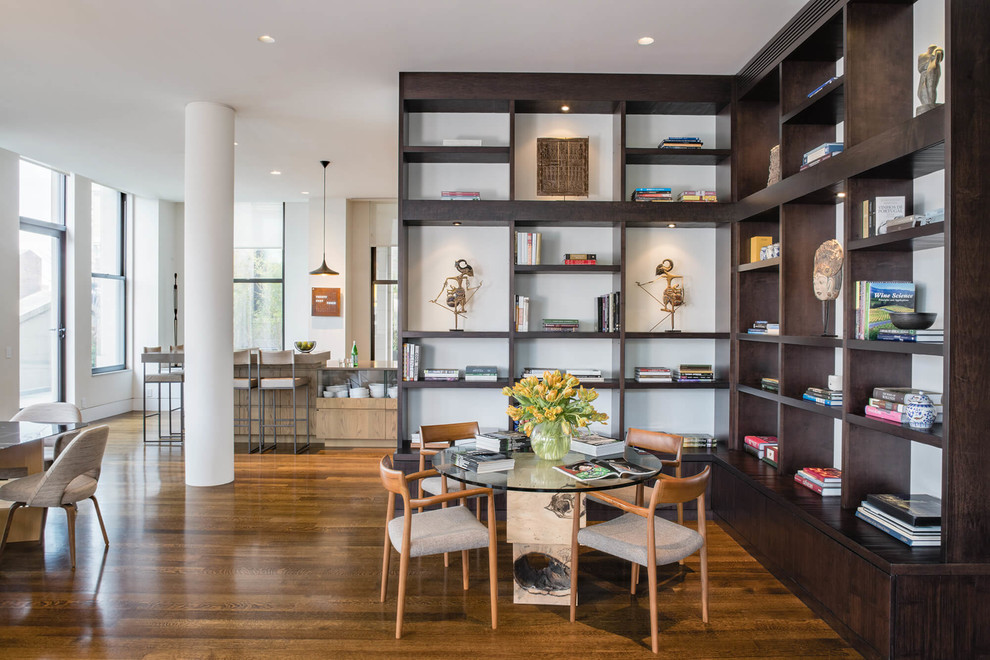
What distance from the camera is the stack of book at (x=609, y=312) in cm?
479

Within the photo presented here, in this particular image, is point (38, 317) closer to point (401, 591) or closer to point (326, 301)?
point (326, 301)

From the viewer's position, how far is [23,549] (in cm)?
393

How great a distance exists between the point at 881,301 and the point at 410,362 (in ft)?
10.4

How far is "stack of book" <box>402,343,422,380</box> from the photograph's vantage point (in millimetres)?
4824

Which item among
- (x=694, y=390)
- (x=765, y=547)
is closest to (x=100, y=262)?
(x=694, y=390)

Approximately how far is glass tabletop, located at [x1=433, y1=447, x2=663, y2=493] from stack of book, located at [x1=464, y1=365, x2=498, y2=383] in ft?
4.56

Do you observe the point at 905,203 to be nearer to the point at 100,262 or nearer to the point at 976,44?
the point at 976,44

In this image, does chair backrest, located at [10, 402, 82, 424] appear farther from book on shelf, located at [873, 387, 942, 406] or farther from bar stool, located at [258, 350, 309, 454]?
book on shelf, located at [873, 387, 942, 406]

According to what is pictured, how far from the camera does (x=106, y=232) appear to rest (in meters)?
9.18

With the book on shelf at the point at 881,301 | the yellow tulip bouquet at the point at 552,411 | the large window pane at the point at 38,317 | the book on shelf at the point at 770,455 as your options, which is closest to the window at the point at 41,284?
the large window pane at the point at 38,317

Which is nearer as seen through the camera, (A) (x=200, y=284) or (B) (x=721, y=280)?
(B) (x=721, y=280)

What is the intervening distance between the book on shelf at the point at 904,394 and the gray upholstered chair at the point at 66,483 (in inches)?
170

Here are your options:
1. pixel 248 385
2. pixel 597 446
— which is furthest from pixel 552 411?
pixel 248 385

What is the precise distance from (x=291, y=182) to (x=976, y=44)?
786 cm
